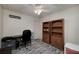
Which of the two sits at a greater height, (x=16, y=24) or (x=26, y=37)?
(x=16, y=24)

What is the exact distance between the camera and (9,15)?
1.25 meters

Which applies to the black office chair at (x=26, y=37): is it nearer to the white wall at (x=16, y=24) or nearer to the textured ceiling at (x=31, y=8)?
the white wall at (x=16, y=24)

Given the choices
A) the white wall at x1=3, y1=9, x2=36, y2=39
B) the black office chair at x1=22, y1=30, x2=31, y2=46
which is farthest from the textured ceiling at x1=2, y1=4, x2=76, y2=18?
the black office chair at x1=22, y1=30, x2=31, y2=46

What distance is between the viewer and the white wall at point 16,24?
1.25 m

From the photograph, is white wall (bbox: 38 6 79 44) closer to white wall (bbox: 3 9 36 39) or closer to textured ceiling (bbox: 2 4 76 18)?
textured ceiling (bbox: 2 4 76 18)

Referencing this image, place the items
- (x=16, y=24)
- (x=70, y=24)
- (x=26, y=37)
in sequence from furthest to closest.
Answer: (x=70, y=24) < (x=26, y=37) < (x=16, y=24)

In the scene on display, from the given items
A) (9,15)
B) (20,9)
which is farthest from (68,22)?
(9,15)

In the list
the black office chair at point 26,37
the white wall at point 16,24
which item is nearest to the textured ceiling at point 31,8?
the white wall at point 16,24

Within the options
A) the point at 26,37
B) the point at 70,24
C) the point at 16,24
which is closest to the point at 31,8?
the point at 16,24

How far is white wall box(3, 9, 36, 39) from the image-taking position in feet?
4.10

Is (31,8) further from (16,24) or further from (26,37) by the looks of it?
(26,37)

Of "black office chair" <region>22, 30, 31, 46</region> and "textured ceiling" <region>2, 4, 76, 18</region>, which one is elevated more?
"textured ceiling" <region>2, 4, 76, 18</region>

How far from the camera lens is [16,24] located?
1347mm
